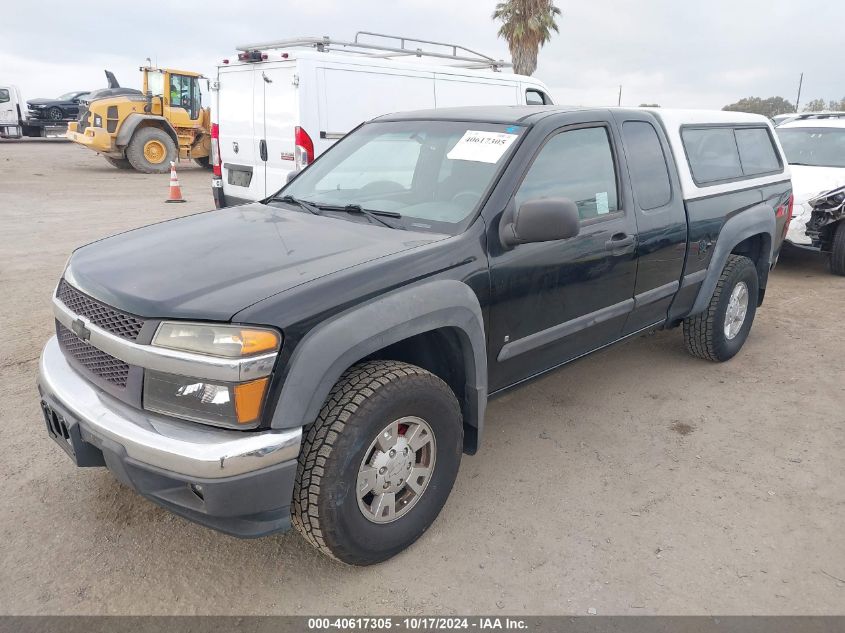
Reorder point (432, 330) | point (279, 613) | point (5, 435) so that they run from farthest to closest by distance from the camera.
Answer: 1. point (5, 435)
2. point (432, 330)
3. point (279, 613)

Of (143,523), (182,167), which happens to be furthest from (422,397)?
(182,167)

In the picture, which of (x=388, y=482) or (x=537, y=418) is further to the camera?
(x=537, y=418)

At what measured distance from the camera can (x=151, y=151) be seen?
56.0ft

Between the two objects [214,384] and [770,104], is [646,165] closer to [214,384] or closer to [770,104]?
[214,384]

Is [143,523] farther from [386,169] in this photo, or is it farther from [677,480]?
[677,480]

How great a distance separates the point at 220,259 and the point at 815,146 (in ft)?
27.8

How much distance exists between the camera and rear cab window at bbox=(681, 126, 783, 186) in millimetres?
4102

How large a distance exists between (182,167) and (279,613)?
20179 mm

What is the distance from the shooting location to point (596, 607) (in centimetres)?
236

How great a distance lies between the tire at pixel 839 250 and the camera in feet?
23.5

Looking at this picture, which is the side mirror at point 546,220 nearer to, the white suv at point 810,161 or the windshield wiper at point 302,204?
the windshield wiper at point 302,204

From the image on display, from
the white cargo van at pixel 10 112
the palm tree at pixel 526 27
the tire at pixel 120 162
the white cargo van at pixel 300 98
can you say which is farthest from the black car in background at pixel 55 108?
the white cargo van at pixel 300 98

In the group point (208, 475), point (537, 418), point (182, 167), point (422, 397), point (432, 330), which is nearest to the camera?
point (208, 475)

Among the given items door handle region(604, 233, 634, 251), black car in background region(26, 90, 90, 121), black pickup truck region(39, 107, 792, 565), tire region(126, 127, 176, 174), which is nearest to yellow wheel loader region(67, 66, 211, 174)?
tire region(126, 127, 176, 174)
